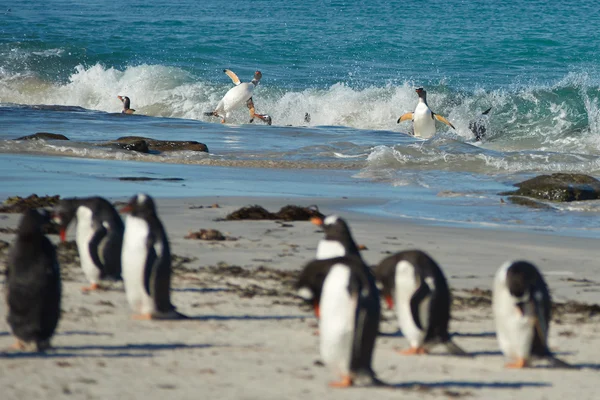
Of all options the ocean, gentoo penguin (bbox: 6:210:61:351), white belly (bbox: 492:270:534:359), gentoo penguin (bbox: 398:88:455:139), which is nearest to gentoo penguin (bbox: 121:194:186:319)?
gentoo penguin (bbox: 6:210:61:351)

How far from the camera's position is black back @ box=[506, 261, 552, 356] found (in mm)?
4703

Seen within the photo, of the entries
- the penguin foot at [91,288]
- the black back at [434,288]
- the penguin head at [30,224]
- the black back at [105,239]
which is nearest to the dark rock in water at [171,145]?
the black back at [105,239]

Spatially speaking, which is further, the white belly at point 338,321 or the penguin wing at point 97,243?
the penguin wing at point 97,243

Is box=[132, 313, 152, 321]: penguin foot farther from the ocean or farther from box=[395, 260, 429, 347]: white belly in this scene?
the ocean

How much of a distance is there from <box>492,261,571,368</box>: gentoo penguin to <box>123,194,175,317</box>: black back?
1.74 metres

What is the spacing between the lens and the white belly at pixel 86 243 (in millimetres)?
5746

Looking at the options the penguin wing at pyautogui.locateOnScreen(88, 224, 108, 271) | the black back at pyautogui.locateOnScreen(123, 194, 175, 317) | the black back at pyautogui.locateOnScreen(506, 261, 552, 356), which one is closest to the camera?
the black back at pyautogui.locateOnScreen(506, 261, 552, 356)

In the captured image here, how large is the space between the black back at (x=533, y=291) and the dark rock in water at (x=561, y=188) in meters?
6.58

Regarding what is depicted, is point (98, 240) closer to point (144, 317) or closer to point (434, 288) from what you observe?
point (144, 317)

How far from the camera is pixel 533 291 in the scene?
473 cm

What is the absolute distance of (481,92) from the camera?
2628cm

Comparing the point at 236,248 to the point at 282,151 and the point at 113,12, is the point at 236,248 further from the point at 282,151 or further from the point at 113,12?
the point at 113,12

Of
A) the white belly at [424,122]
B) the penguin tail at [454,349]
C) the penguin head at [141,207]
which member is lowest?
the penguin tail at [454,349]

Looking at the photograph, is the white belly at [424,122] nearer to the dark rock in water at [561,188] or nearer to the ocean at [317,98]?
the ocean at [317,98]
